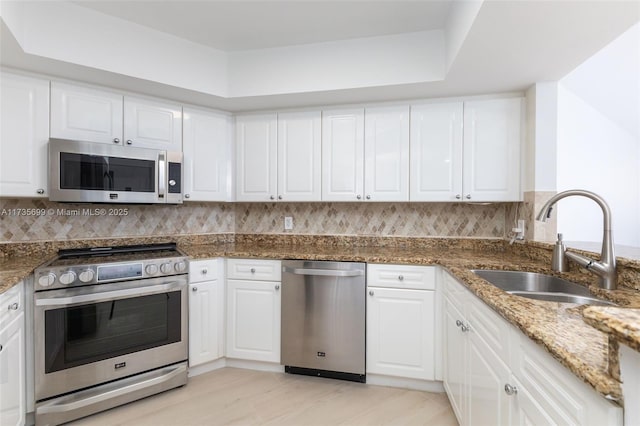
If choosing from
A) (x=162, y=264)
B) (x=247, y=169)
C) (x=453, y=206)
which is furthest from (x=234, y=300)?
(x=453, y=206)

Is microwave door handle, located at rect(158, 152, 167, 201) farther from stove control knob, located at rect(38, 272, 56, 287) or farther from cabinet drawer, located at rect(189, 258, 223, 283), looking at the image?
stove control knob, located at rect(38, 272, 56, 287)

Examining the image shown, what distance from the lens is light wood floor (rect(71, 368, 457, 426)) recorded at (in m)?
1.90

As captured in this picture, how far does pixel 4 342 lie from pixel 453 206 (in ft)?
10.1

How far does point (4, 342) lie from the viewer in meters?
1.52

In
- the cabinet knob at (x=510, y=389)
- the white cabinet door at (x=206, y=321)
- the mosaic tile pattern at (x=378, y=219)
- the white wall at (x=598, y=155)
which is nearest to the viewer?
the cabinet knob at (x=510, y=389)

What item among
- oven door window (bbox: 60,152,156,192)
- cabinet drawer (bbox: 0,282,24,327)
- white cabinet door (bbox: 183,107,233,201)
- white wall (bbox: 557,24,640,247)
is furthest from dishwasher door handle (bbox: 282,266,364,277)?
white wall (bbox: 557,24,640,247)

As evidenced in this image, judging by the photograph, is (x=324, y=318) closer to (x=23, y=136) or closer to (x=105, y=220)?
(x=105, y=220)

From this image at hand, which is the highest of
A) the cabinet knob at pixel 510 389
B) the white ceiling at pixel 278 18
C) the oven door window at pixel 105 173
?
the white ceiling at pixel 278 18

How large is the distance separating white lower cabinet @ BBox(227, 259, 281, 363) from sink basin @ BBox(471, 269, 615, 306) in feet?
4.82

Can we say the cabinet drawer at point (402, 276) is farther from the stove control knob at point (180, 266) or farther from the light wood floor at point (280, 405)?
the stove control knob at point (180, 266)

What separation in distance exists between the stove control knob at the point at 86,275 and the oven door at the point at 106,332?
55 mm

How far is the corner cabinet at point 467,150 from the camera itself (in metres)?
2.44

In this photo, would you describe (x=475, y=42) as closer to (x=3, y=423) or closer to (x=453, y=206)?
(x=453, y=206)

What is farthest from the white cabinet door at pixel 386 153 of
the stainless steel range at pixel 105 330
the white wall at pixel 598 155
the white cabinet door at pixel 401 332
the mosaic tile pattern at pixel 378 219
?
the white wall at pixel 598 155
